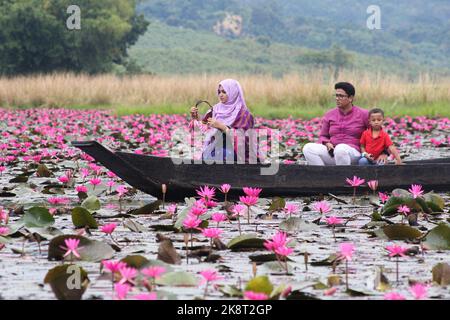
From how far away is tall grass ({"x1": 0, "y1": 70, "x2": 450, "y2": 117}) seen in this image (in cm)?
2231

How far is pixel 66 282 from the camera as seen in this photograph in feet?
13.1

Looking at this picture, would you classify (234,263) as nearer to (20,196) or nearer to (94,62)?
(20,196)

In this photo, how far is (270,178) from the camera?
8.05 m

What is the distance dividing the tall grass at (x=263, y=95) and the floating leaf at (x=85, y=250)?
1650 centimetres

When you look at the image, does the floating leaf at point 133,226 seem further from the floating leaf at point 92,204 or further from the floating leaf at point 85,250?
the floating leaf at point 85,250

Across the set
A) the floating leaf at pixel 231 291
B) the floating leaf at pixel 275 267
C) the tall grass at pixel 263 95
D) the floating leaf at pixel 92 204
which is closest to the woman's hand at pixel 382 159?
the floating leaf at pixel 92 204

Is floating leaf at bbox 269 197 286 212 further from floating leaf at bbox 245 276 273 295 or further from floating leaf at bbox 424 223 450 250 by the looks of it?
floating leaf at bbox 245 276 273 295

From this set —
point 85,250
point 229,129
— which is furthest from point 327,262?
point 229,129

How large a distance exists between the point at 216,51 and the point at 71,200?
80.5m

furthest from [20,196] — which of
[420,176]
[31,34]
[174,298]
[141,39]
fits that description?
[141,39]

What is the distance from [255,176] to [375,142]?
1.34 m

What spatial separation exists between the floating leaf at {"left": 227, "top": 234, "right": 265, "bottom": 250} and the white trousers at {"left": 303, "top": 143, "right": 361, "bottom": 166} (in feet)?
11.7

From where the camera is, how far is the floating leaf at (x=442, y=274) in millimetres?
4270

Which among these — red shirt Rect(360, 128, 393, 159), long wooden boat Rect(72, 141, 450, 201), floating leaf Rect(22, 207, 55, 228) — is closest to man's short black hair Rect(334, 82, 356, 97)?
red shirt Rect(360, 128, 393, 159)
